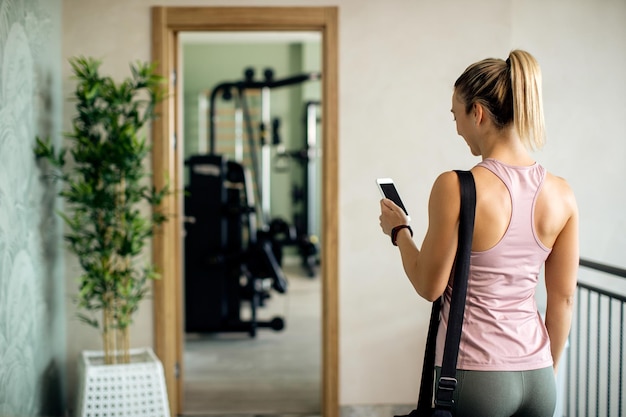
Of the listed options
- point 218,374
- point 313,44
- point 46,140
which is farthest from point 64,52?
point 313,44

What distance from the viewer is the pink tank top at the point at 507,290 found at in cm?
120

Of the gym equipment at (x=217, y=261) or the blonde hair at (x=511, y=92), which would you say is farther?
the gym equipment at (x=217, y=261)

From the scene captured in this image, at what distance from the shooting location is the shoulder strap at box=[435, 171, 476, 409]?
117 centimetres

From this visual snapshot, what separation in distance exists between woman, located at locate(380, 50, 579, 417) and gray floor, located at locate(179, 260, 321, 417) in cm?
234

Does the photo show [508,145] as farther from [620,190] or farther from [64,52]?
[64,52]

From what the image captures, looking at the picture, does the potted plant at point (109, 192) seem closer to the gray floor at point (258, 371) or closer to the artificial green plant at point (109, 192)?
the artificial green plant at point (109, 192)

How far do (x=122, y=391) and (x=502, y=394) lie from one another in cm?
202

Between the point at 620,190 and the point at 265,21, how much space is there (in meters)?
1.92

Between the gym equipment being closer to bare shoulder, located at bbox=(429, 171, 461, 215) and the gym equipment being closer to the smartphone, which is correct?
the smartphone

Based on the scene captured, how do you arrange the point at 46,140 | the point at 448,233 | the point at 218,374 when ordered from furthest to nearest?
the point at 218,374
the point at 46,140
the point at 448,233

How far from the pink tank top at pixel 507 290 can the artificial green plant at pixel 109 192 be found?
6.41 feet

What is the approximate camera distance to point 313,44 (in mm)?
7930

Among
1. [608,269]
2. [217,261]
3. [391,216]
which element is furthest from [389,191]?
[217,261]

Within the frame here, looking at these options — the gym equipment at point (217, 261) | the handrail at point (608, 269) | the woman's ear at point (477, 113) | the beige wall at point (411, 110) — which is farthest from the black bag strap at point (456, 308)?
the gym equipment at point (217, 261)
